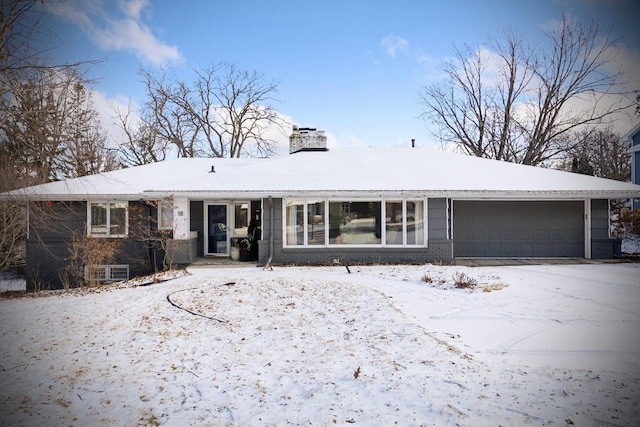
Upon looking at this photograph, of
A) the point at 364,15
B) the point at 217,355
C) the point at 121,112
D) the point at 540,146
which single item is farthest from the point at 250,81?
the point at 217,355

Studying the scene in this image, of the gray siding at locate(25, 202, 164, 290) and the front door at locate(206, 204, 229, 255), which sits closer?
the gray siding at locate(25, 202, 164, 290)

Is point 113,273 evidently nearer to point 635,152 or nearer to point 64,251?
point 64,251

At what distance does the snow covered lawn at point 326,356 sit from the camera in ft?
12.5

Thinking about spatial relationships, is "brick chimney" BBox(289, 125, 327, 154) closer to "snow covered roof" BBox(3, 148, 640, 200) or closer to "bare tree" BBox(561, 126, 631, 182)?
"snow covered roof" BBox(3, 148, 640, 200)

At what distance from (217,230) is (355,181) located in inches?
215

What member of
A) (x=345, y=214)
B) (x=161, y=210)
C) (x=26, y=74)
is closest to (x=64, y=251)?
(x=161, y=210)

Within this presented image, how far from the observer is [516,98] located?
89.2 feet

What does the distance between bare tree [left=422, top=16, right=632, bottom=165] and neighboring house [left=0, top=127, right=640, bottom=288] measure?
13.7 metres

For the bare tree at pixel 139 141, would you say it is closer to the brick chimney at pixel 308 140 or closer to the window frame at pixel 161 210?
the brick chimney at pixel 308 140

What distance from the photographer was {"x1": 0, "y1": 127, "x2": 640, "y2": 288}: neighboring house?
1232 centimetres

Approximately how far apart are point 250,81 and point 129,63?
2493 centimetres

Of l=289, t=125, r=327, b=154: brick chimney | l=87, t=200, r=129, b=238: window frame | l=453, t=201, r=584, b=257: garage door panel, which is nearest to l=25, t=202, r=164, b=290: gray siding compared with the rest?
l=87, t=200, r=129, b=238: window frame

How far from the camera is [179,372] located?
479cm

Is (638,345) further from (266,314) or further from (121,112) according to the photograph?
(121,112)
